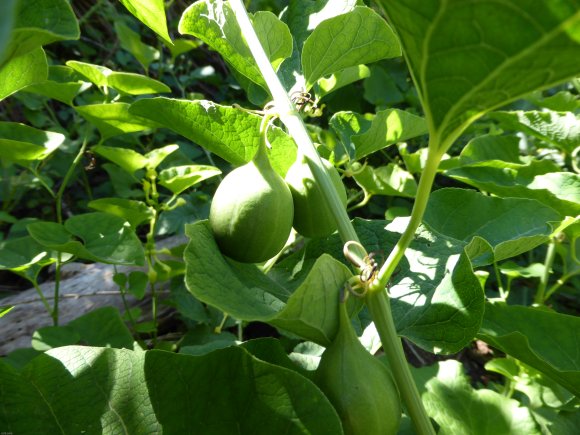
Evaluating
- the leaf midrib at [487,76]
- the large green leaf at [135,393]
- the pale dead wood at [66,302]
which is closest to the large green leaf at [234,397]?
the large green leaf at [135,393]

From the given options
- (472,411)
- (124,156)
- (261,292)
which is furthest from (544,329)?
(124,156)

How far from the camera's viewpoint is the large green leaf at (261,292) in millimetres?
494

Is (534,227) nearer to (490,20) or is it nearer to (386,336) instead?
(386,336)

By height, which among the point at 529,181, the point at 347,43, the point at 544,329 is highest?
the point at 347,43

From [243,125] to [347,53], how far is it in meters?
0.18

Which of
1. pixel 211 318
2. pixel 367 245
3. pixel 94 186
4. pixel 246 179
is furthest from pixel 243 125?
pixel 94 186

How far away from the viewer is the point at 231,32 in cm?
74

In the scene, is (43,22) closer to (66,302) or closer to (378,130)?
(378,130)

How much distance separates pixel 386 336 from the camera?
1.83 ft

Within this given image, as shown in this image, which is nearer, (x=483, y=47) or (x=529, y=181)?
(x=483, y=47)

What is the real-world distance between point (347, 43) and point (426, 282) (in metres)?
0.34

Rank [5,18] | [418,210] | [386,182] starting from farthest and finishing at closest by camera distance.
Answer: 1. [386,182]
2. [418,210]
3. [5,18]

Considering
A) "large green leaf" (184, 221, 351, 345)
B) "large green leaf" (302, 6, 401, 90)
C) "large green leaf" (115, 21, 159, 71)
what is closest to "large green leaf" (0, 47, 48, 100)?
"large green leaf" (184, 221, 351, 345)

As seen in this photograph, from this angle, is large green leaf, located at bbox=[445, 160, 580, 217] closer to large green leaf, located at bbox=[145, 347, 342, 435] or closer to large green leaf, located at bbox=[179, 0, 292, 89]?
large green leaf, located at bbox=[179, 0, 292, 89]
